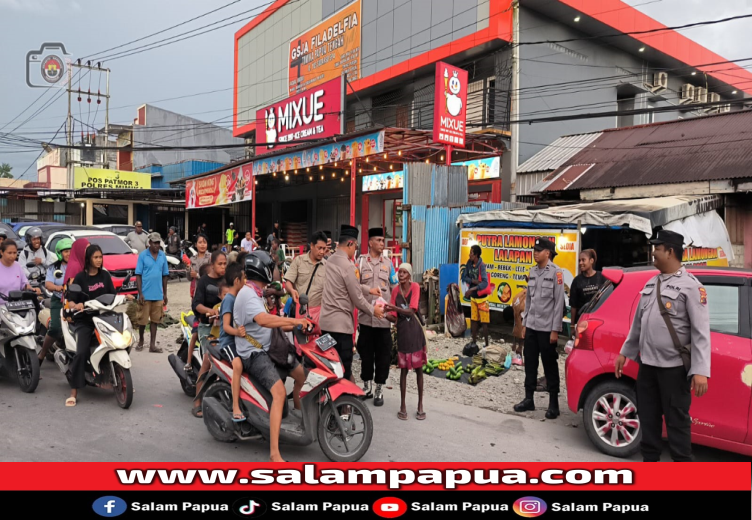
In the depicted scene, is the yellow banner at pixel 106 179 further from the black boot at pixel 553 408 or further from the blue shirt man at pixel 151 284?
the black boot at pixel 553 408

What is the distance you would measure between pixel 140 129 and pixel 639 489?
43284mm

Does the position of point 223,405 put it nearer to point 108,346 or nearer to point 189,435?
point 189,435

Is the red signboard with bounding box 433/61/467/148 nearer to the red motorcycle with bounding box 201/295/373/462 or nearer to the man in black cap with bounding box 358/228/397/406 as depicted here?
the man in black cap with bounding box 358/228/397/406

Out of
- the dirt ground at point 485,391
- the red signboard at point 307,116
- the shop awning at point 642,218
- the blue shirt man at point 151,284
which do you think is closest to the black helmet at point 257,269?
the dirt ground at point 485,391

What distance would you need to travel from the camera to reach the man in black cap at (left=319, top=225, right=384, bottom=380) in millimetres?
4992

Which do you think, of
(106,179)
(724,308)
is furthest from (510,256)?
(106,179)

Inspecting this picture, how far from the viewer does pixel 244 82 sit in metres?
32.9

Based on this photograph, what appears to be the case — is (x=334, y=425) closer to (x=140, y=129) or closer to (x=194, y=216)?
(x=194, y=216)

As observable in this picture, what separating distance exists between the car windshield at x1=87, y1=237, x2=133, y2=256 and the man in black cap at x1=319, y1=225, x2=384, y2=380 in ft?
31.2

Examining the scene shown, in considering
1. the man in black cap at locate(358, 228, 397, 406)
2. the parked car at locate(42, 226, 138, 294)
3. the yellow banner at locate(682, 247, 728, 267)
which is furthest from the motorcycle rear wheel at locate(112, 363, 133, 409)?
the yellow banner at locate(682, 247, 728, 267)

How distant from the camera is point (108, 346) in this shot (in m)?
5.38

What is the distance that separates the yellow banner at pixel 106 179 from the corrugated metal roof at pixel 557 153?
2249 cm
